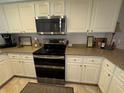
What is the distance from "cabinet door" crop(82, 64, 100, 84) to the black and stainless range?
23.6 inches

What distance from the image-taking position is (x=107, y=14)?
77.5 inches

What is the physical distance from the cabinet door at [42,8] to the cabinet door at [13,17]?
0.58 metres

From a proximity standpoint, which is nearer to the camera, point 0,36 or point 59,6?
point 59,6

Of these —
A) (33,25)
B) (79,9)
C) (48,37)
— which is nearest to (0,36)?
(33,25)

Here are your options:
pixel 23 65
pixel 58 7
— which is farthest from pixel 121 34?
pixel 23 65

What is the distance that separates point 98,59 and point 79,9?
1282 mm

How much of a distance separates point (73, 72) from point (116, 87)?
3.29ft

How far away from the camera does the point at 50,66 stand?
220 centimetres

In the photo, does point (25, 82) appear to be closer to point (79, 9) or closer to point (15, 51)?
point (15, 51)

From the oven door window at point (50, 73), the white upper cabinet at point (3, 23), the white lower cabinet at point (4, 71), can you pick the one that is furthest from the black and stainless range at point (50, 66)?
the white upper cabinet at point (3, 23)

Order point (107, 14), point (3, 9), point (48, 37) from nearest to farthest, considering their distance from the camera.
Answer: point (107, 14)
point (3, 9)
point (48, 37)

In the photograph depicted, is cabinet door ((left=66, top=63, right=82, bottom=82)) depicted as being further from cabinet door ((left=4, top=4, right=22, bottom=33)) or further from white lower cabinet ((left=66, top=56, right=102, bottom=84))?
cabinet door ((left=4, top=4, right=22, bottom=33))

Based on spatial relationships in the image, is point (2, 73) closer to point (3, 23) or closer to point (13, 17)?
point (3, 23)

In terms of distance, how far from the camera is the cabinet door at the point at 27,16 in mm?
2219
